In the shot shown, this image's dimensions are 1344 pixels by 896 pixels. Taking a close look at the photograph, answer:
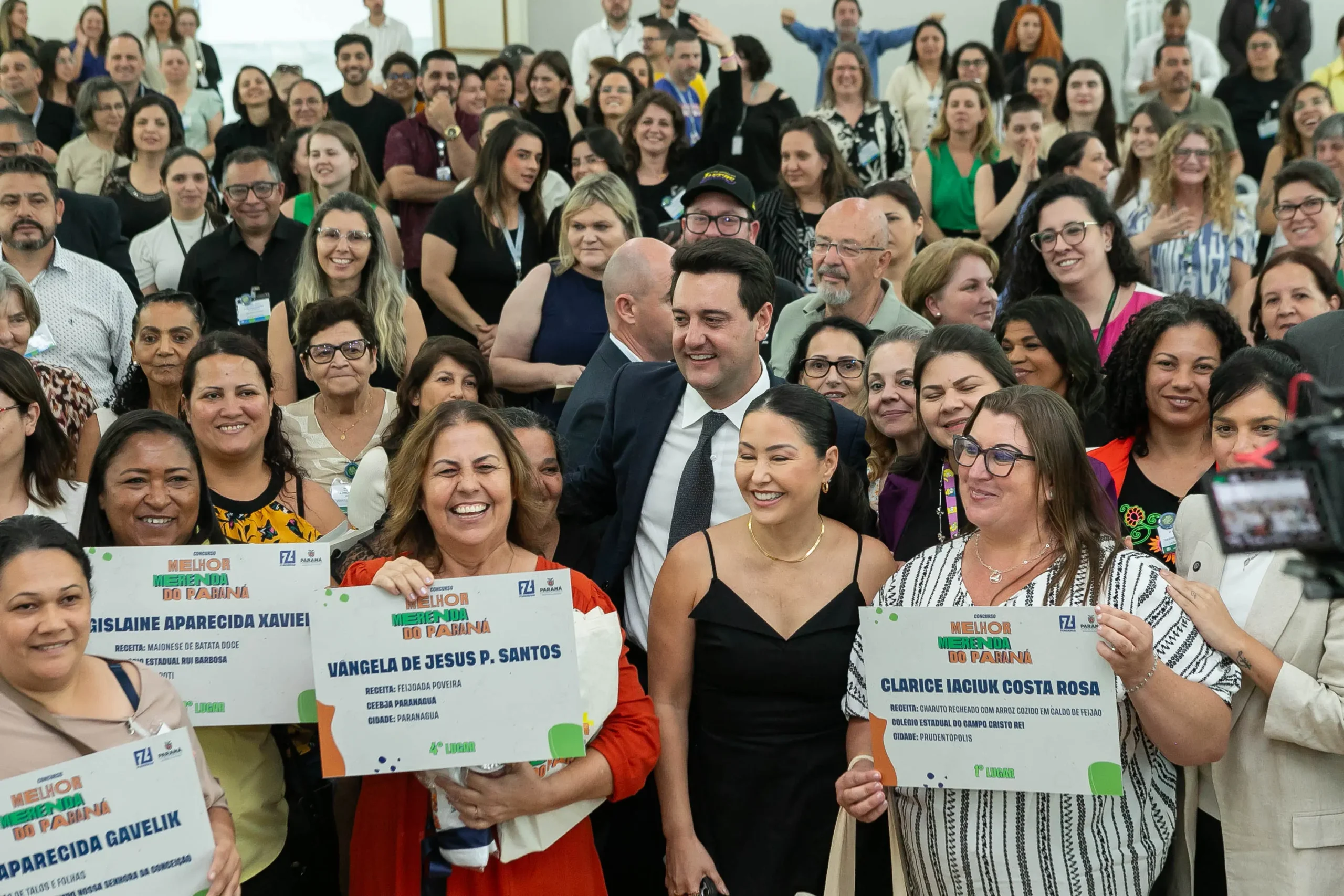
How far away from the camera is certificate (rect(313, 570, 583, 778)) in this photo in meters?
2.98

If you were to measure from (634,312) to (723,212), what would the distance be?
1198 mm

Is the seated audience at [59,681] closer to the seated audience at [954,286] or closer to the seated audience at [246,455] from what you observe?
the seated audience at [246,455]

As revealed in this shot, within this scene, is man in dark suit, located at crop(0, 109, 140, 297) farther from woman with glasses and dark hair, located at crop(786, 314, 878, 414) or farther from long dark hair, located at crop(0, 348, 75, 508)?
woman with glasses and dark hair, located at crop(786, 314, 878, 414)

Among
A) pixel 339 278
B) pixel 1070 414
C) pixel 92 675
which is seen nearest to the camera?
pixel 92 675

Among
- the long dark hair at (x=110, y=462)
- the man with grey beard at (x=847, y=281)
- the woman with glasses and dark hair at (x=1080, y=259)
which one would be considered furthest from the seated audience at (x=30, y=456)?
the woman with glasses and dark hair at (x=1080, y=259)

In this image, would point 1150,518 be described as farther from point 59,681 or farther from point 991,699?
point 59,681

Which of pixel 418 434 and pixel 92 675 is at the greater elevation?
pixel 418 434

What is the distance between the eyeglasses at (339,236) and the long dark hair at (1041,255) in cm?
263

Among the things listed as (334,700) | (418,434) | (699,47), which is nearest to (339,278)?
(418,434)

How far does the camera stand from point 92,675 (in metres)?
2.88

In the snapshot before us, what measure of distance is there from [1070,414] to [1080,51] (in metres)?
13.0

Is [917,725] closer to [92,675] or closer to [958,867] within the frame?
[958,867]

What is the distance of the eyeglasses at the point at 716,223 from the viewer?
583cm

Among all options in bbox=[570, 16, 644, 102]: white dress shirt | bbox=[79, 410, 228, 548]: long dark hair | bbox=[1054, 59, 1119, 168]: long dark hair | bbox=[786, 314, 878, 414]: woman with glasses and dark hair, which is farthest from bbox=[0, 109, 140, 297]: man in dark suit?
bbox=[1054, 59, 1119, 168]: long dark hair
